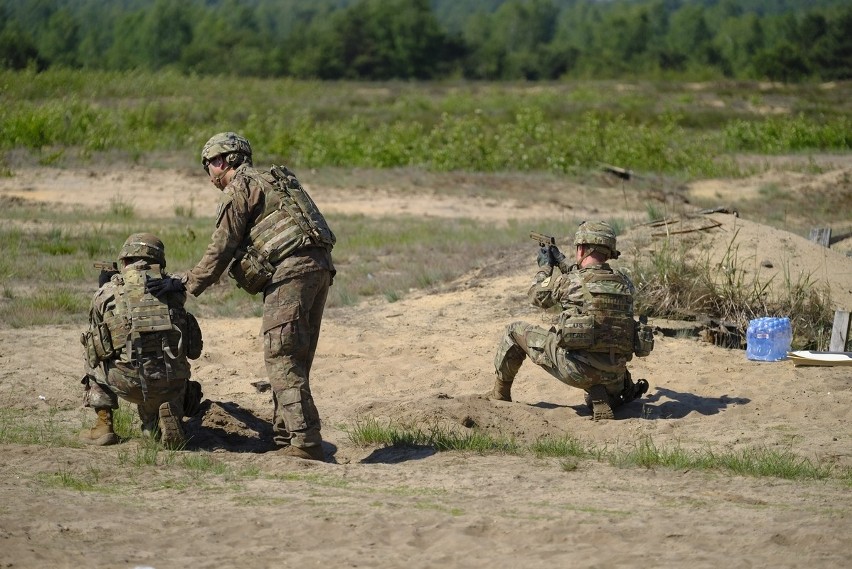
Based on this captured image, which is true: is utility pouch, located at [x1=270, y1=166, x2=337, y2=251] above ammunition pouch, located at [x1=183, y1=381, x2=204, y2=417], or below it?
above

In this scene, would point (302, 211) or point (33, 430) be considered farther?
point (33, 430)

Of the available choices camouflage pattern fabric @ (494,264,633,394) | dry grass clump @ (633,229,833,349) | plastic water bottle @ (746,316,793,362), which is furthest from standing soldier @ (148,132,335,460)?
dry grass clump @ (633,229,833,349)

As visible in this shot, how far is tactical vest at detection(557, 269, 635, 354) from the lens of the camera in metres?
7.59

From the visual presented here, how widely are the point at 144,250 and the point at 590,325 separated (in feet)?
8.85

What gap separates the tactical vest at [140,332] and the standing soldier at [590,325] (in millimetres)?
2267

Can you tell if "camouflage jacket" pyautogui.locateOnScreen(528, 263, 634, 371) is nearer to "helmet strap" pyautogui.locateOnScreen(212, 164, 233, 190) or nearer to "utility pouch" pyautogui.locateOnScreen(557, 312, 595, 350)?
"utility pouch" pyautogui.locateOnScreen(557, 312, 595, 350)

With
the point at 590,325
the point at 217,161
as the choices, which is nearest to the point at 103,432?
the point at 217,161

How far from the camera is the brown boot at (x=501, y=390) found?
27.5 feet

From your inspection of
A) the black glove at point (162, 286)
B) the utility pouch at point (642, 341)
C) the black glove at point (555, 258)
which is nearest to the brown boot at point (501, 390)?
the black glove at point (555, 258)

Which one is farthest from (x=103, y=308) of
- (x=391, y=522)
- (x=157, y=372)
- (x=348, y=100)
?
(x=348, y=100)

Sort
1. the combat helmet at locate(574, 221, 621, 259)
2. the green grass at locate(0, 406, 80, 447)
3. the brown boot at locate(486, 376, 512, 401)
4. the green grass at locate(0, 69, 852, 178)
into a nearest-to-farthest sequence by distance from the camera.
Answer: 1. the green grass at locate(0, 406, 80, 447)
2. the combat helmet at locate(574, 221, 621, 259)
3. the brown boot at locate(486, 376, 512, 401)
4. the green grass at locate(0, 69, 852, 178)

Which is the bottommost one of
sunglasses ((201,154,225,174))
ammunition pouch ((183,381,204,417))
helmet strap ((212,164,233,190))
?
ammunition pouch ((183,381,204,417))

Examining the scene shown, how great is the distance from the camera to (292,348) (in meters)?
6.96

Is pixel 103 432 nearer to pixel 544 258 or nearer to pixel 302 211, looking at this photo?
pixel 302 211
